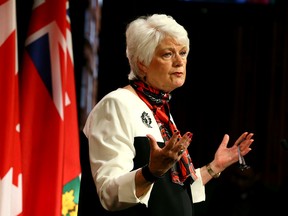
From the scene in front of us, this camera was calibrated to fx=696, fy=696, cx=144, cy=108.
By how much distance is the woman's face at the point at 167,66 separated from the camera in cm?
230

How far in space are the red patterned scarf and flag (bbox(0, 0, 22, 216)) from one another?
0.57 m

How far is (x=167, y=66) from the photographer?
90.8 inches

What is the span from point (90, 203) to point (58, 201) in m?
0.70

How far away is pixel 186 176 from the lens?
2266 millimetres

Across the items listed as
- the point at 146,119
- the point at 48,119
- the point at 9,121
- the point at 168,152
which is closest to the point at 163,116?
the point at 146,119

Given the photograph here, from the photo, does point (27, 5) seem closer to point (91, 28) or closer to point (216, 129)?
point (91, 28)

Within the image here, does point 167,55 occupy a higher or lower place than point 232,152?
→ higher

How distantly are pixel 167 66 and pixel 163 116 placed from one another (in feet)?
0.55

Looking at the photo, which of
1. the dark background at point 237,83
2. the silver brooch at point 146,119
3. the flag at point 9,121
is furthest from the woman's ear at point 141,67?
the dark background at point 237,83

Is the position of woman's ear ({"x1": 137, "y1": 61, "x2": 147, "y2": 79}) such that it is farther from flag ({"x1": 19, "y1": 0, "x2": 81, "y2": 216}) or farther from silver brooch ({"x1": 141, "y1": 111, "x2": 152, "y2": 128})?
flag ({"x1": 19, "y1": 0, "x2": 81, "y2": 216})

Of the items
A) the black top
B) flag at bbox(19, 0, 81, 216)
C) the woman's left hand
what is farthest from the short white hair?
flag at bbox(19, 0, 81, 216)

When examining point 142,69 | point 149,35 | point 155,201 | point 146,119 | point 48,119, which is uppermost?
point 149,35

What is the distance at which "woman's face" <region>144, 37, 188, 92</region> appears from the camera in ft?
7.54

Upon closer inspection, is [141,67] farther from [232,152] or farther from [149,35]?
[232,152]
